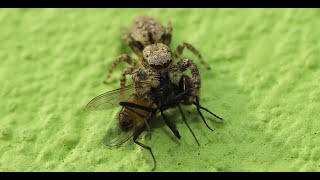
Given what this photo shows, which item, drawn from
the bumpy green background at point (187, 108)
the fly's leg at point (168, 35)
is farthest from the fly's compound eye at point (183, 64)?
the fly's leg at point (168, 35)

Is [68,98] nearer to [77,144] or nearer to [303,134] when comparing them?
[77,144]

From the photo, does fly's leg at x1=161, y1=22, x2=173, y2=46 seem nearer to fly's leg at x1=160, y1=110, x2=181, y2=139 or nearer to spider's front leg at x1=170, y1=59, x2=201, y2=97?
spider's front leg at x1=170, y1=59, x2=201, y2=97

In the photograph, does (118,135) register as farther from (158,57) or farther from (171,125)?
(158,57)

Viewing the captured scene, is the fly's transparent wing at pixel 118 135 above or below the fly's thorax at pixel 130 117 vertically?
below

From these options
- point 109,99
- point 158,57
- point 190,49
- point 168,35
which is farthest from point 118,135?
point 168,35

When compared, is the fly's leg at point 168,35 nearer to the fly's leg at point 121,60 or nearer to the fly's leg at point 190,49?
the fly's leg at point 190,49

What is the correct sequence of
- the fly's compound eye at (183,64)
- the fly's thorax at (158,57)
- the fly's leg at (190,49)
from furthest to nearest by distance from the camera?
the fly's leg at (190,49), the fly's compound eye at (183,64), the fly's thorax at (158,57)

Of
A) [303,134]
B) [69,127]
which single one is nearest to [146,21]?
[69,127]
